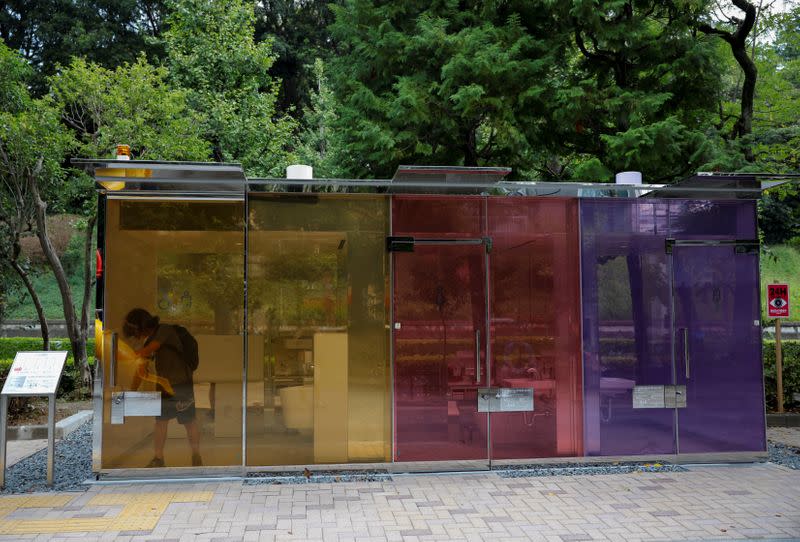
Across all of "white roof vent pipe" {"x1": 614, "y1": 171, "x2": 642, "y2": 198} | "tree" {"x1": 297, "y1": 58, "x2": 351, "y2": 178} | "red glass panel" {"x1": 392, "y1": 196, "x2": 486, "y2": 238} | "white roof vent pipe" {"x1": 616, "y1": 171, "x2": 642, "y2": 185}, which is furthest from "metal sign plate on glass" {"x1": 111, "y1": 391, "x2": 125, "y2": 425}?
"tree" {"x1": 297, "y1": 58, "x2": 351, "y2": 178}

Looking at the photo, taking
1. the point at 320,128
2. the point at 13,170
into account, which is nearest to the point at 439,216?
the point at 13,170

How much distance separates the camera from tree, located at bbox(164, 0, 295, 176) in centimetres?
1872

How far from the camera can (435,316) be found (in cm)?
732

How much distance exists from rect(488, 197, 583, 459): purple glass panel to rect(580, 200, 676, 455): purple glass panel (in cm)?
16

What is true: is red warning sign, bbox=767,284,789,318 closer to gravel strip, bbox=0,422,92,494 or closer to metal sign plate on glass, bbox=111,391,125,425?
metal sign plate on glass, bbox=111,391,125,425

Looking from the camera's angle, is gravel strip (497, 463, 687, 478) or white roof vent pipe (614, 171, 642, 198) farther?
white roof vent pipe (614, 171, 642, 198)

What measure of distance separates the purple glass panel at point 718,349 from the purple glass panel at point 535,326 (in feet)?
4.19

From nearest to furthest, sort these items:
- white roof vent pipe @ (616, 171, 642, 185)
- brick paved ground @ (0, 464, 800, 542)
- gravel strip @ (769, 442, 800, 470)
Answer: brick paved ground @ (0, 464, 800, 542) → gravel strip @ (769, 442, 800, 470) → white roof vent pipe @ (616, 171, 642, 185)

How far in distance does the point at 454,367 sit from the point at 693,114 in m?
7.28

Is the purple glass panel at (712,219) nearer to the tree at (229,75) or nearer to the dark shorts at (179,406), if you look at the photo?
the dark shorts at (179,406)

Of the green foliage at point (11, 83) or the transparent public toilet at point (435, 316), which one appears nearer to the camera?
the transparent public toilet at point (435, 316)

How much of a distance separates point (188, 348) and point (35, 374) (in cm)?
146

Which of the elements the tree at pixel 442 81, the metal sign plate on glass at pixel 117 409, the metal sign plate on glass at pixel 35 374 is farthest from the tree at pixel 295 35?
the metal sign plate on glass at pixel 117 409

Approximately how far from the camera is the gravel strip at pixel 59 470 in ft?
21.5
